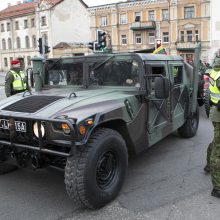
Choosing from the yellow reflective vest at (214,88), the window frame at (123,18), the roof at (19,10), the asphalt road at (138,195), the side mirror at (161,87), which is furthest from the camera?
the roof at (19,10)

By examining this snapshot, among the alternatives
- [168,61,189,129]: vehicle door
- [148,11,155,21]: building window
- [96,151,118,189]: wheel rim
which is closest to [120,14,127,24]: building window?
[148,11,155,21]: building window

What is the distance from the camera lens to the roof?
5670cm

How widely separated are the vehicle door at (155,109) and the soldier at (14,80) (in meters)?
3.26

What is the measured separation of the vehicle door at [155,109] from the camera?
15.2ft

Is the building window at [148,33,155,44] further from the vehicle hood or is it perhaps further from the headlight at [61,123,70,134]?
the headlight at [61,123,70,134]

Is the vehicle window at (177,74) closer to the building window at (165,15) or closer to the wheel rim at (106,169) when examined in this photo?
the wheel rim at (106,169)

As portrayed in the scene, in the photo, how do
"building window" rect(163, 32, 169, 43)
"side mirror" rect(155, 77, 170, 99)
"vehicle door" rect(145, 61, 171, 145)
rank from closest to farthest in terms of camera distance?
"side mirror" rect(155, 77, 170, 99)
"vehicle door" rect(145, 61, 171, 145)
"building window" rect(163, 32, 169, 43)

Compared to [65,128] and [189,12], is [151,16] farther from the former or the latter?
[65,128]

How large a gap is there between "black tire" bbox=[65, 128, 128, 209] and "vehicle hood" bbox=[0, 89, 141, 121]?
0.93 feet

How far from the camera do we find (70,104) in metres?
3.81

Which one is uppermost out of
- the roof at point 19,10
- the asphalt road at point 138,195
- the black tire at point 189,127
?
the roof at point 19,10

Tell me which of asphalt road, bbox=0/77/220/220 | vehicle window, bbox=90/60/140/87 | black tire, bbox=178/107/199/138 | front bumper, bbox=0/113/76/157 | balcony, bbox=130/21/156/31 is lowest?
asphalt road, bbox=0/77/220/220

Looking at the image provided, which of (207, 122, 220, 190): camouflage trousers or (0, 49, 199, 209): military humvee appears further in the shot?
(207, 122, 220, 190): camouflage trousers

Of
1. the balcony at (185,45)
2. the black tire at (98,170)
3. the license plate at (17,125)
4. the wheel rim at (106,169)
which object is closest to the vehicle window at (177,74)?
the black tire at (98,170)
